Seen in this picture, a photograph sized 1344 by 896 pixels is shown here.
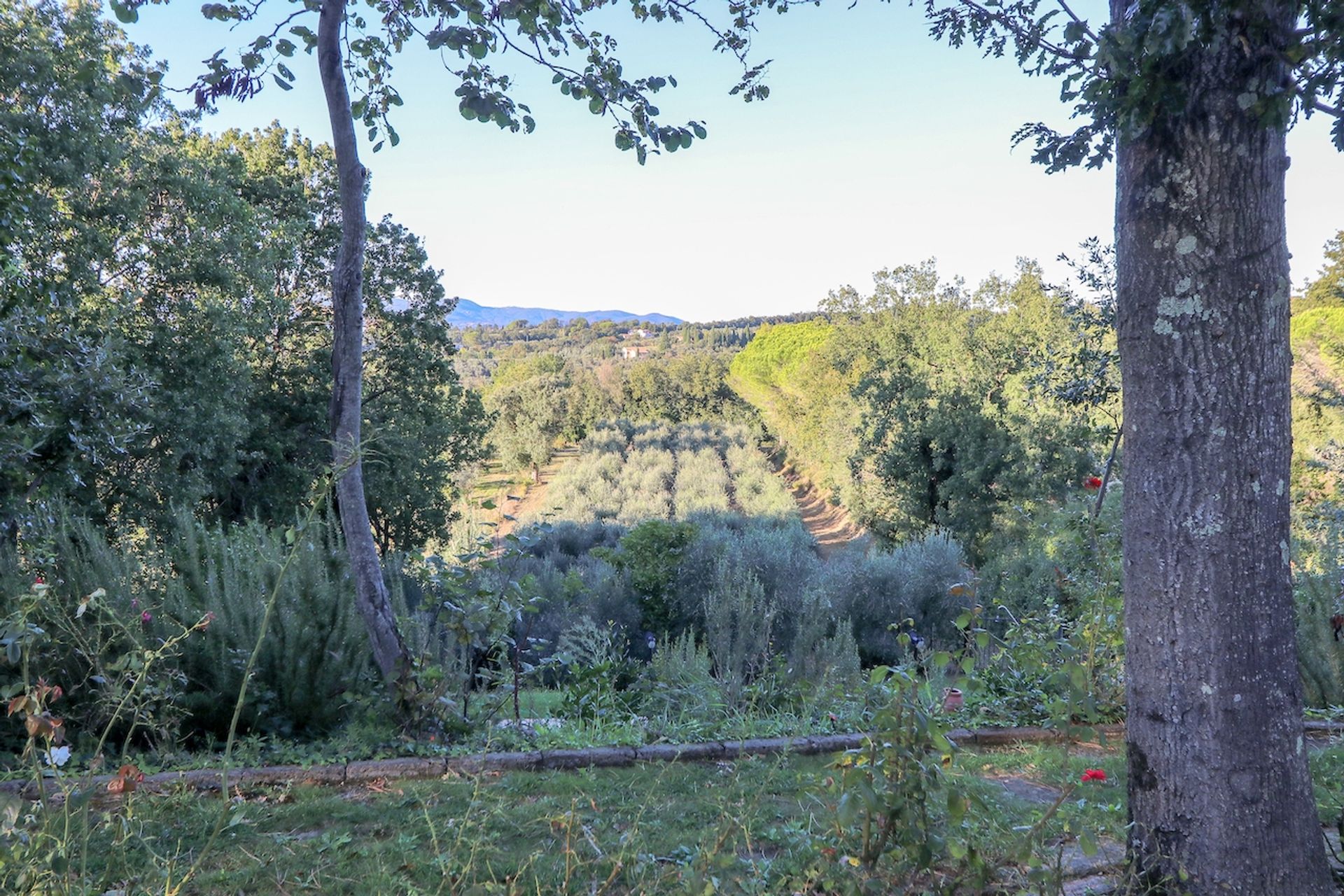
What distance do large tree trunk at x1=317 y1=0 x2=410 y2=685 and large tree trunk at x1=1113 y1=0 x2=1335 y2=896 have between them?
2.84 m

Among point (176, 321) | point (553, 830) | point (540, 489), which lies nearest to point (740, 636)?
point (553, 830)

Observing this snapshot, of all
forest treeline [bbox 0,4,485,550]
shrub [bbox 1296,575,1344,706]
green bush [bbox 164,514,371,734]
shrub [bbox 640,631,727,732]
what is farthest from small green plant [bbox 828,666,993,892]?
shrub [bbox 1296,575,1344,706]

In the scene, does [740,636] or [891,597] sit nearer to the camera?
[740,636]

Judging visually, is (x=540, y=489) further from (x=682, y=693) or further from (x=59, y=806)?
(x=59, y=806)

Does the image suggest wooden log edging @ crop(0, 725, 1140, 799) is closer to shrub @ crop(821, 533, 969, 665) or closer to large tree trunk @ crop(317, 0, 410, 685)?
large tree trunk @ crop(317, 0, 410, 685)

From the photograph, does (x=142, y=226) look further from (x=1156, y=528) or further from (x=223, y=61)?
(x=1156, y=528)

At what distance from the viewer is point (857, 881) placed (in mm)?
1783

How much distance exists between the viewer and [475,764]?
3.20 m

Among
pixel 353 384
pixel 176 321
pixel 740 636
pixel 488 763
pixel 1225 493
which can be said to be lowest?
pixel 740 636

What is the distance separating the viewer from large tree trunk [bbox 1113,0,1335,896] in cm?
194

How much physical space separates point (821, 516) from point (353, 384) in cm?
3047

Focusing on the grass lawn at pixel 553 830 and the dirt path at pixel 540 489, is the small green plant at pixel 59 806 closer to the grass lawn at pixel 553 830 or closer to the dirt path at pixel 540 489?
the grass lawn at pixel 553 830

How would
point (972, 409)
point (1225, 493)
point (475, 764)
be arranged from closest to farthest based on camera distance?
point (1225, 493) < point (475, 764) < point (972, 409)

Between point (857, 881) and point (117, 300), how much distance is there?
11.5m
